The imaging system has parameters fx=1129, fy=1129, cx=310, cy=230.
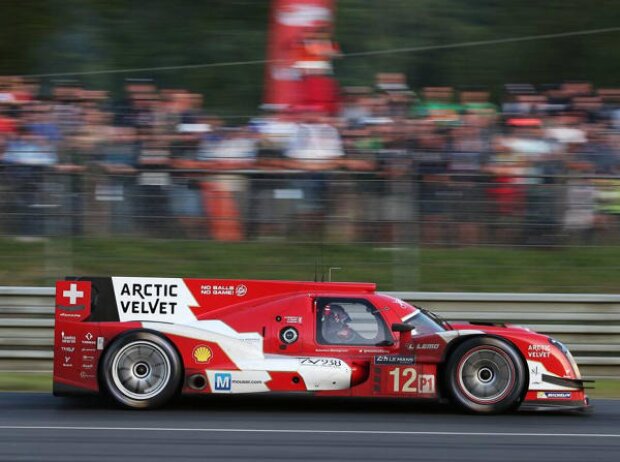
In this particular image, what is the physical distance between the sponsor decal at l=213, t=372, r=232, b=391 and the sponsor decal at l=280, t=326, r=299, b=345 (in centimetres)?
53

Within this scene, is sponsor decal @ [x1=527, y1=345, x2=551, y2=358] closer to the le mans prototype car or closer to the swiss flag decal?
the le mans prototype car

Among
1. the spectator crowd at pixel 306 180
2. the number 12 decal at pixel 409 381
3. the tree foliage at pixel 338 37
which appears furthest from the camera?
the tree foliage at pixel 338 37

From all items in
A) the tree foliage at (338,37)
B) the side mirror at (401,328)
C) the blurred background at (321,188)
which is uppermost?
the tree foliage at (338,37)

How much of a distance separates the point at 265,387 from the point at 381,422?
1010 mm

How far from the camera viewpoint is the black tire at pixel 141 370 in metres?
9.11

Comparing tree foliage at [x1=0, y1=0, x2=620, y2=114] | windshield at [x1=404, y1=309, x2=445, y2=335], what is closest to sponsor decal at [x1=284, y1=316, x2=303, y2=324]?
windshield at [x1=404, y1=309, x2=445, y2=335]

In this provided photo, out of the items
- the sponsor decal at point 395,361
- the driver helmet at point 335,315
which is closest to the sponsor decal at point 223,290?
the driver helmet at point 335,315

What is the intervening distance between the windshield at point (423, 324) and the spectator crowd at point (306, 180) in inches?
87.5

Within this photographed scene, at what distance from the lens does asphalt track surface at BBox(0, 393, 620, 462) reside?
732cm

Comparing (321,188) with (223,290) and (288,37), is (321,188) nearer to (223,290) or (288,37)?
(223,290)

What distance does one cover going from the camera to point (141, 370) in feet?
30.2

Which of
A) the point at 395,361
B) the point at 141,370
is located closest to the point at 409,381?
the point at 395,361

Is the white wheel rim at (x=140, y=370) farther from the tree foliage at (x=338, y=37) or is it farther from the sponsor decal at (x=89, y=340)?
the tree foliage at (x=338, y=37)

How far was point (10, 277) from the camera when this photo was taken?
12.0 metres
